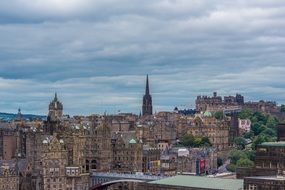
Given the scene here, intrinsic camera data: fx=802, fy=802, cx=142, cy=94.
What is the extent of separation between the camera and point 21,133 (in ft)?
621

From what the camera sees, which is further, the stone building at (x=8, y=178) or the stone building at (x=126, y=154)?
the stone building at (x=126, y=154)

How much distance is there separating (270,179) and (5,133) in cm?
9890

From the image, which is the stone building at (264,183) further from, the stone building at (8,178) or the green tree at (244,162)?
the green tree at (244,162)

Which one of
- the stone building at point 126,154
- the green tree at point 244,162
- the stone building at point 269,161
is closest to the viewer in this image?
the stone building at point 269,161

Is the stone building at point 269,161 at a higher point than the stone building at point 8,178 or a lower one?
higher

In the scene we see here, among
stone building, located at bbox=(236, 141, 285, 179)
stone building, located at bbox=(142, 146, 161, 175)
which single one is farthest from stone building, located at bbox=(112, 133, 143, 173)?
stone building, located at bbox=(236, 141, 285, 179)

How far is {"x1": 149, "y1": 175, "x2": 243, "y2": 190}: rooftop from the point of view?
118m

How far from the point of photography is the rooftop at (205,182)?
117500mm

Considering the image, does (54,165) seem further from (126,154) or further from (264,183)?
(264,183)

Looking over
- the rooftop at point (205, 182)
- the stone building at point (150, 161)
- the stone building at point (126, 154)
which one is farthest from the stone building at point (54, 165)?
the rooftop at point (205, 182)

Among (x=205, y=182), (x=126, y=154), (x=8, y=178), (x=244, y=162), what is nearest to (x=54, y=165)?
(x=8, y=178)

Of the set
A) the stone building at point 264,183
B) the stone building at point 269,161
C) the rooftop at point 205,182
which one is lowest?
the rooftop at point 205,182

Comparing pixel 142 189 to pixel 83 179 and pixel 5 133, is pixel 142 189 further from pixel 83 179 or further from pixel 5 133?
pixel 5 133

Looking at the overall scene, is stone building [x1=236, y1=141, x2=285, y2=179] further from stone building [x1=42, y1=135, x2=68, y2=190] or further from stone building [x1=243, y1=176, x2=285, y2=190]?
stone building [x1=42, y1=135, x2=68, y2=190]
